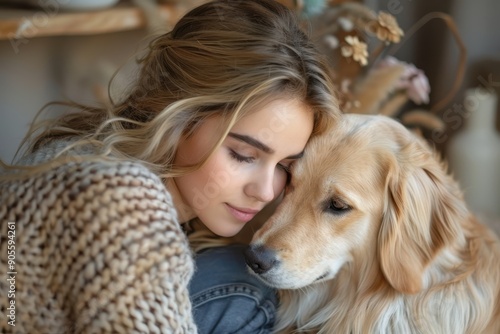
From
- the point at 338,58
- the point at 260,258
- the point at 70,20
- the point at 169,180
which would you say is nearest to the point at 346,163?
the point at 260,258

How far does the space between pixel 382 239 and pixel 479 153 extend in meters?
1.43

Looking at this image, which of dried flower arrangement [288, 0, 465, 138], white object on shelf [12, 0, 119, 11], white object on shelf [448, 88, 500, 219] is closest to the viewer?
dried flower arrangement [288, 0, 465, 138]

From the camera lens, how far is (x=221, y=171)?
1.52 m

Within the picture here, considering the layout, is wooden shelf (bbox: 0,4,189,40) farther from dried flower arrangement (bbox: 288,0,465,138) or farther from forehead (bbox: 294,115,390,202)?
forehead (bbox: 294,115,390,202)

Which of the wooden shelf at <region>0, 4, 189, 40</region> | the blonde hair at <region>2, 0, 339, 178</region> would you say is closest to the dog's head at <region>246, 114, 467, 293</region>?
the blonde hair at <region>2, 0, 339, 178</region>

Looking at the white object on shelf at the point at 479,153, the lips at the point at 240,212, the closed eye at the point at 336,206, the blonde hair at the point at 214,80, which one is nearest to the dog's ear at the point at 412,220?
the closed eye at the point at 336,206

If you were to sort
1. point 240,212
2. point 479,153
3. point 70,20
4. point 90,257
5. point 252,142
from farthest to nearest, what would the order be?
1. point 479,153
2. point 70,20
3. point 240,212
4. point 252,142
5. point 90,257

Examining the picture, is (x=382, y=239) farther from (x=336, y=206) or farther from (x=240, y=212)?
(x=240, y=212)

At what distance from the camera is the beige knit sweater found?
1.18m

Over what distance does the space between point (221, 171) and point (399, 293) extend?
1.85 feet

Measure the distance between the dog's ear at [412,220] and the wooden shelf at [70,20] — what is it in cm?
142

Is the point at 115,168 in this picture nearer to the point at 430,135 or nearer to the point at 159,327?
the point at 159,327

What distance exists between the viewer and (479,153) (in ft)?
9.26

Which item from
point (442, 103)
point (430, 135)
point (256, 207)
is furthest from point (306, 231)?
point (430, 135)
